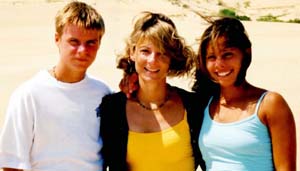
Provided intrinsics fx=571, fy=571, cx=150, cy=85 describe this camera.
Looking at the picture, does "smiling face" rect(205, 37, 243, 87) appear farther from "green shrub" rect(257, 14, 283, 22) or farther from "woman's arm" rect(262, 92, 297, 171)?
"green shrub" rect(257, 14, 283, 22)

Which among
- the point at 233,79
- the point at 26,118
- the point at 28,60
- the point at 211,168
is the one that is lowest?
the point at 28,60

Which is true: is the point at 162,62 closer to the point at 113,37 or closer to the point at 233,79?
the point at 233,79

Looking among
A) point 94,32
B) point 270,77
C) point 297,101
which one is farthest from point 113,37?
point 94,32

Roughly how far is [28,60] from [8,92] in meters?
3.20

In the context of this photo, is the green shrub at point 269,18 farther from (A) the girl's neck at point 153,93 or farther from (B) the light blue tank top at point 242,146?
(B) the light blue tank top at point 242,146

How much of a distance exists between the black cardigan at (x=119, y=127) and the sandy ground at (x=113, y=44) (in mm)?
4224

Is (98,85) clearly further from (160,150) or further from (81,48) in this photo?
(160,150)

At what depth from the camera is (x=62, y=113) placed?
10.6 ft

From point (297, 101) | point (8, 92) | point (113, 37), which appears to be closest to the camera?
point (297, 101)

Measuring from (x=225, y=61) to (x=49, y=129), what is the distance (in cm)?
105

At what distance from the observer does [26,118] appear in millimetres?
3150

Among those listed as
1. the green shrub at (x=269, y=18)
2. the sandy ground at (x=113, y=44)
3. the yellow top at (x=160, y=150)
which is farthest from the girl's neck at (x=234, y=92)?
the green shrub at (x=269, y=18)

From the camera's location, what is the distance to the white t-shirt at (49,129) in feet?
10.4

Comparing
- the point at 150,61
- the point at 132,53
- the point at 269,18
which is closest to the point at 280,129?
the point at 150,61
